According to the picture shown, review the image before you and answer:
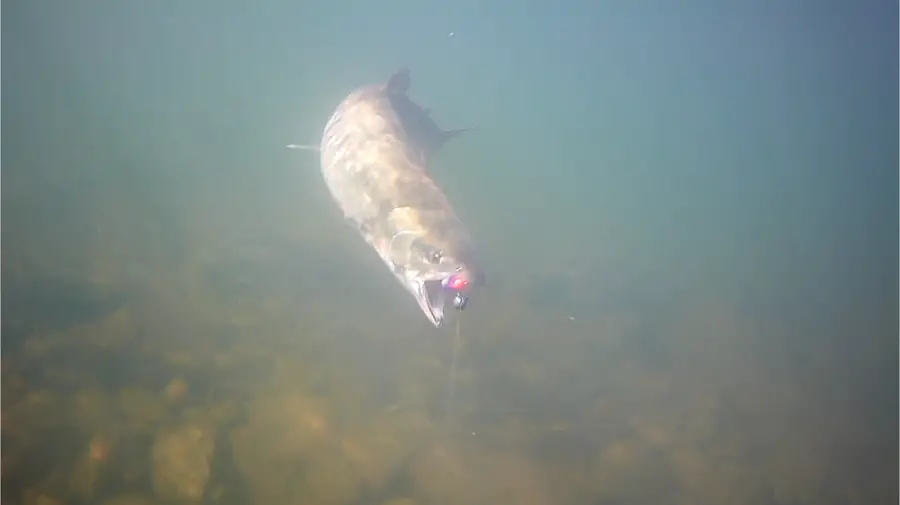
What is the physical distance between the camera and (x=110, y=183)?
332 inches

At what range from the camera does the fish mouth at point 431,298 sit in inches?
171

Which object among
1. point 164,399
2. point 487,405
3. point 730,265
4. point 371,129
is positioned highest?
point 371,129

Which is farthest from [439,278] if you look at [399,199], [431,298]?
[399,199]

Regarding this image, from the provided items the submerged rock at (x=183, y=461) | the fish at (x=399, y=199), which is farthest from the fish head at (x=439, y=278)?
the submerged rock at (x=183, y=461)

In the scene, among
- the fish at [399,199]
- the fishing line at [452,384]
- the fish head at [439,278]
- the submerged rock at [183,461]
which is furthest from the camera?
the fishing line at [452,384]

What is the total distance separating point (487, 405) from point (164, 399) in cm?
313

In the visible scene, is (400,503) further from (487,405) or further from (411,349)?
(411,349)

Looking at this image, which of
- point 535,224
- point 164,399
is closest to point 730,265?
point 535,224

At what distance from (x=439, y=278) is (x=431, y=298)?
11.7 inches

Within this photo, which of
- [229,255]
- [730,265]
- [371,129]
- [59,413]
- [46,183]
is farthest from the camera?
[730,265]

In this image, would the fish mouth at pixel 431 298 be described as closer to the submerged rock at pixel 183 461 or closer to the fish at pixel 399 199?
the fish at pixel 399 199

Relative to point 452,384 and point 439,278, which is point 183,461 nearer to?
point 439,278

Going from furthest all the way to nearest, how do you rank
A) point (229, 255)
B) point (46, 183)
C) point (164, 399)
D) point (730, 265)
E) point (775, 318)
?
point (730, 265) < point (775, 318) < point (46, 183) < point (229, 255) < point (164, 399)

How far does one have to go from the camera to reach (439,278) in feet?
14.2
